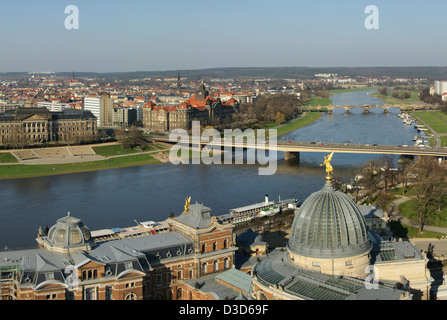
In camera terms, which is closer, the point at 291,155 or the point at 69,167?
the point at 69,167

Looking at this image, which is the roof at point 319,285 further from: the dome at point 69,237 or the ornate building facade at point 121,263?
the dome at point 69,237

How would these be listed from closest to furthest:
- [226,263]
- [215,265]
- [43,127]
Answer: [215,265] → [226,263] → [43,127]

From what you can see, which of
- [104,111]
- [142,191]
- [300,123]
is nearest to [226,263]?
[142,191]

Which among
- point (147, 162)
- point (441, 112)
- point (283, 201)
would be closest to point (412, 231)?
point (283, 201)

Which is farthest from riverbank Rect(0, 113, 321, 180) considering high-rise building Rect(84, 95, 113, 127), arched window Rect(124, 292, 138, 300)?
arched window Rect(124, 292, 138, 300)

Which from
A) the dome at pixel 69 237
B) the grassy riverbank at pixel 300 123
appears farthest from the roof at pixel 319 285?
the grassy riverbank at pixel 300 123

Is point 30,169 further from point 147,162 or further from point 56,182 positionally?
point 147,162

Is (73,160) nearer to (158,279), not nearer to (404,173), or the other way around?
(404,173)
